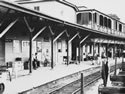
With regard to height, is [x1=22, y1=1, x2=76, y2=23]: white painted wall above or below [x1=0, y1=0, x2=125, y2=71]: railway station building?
above

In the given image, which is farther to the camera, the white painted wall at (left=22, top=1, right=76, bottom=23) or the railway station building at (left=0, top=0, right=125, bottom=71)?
the white painted wall at (left=22, top=1, right=76, bottom=23)

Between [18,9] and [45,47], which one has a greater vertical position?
[18,9]

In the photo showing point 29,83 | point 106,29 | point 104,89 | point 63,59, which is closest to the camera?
point 104,89

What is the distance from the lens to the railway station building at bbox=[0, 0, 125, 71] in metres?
11.9

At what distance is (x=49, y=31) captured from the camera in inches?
710

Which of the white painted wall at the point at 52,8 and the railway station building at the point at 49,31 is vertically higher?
the white painted wall at the point at 52,8

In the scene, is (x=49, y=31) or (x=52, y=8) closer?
(x=49, y=31)

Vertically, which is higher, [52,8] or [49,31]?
[52,8]

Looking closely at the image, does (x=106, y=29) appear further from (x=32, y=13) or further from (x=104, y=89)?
(x=104, y=89)

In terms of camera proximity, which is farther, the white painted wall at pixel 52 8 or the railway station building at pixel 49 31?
the white painted wall at pixel 52 8

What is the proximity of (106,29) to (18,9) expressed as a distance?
80.2 ft

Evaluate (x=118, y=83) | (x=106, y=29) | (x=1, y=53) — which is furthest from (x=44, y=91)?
(x=106, y=29)

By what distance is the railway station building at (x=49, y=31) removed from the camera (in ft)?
39.0

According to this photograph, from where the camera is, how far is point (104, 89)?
7.40 m
